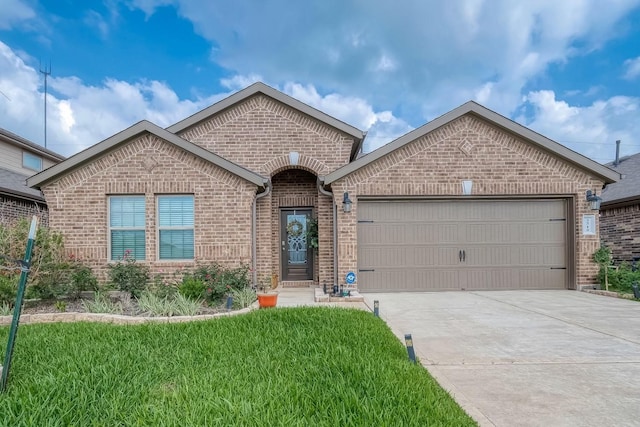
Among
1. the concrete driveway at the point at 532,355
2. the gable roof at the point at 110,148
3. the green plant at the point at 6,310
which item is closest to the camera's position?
the concrete driveway at the point at 532,355

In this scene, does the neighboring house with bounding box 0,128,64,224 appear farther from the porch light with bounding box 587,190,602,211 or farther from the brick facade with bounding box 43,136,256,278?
the porch light with bounding box 587,190,602,211

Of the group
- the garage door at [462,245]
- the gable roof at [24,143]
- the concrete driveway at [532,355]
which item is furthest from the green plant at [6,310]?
the gable roof at [24,143]

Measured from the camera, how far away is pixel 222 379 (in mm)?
3488

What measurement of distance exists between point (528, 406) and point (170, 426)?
2.95 meters

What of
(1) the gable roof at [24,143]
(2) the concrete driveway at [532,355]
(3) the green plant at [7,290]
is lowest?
(2) the concrete driveway at [532,355]

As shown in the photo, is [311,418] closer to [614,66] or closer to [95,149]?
[95,149]

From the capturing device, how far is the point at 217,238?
8914 millimetres

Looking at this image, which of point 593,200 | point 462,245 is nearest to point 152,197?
point 462,245

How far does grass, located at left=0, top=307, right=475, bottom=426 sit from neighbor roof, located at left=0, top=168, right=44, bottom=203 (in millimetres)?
9466

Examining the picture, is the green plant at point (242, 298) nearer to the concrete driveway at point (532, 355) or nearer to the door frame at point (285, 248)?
the concrete driveway at point (532, 355)

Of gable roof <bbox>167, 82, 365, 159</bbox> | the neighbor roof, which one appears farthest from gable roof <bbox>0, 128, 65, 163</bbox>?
gable roof <bbox>167, 82, 365, 159</bbox>

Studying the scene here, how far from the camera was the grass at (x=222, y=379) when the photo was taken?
9.25ft

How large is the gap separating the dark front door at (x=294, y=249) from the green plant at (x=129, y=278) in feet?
13.6

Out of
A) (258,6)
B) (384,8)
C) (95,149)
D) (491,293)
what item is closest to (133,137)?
(95,149)
